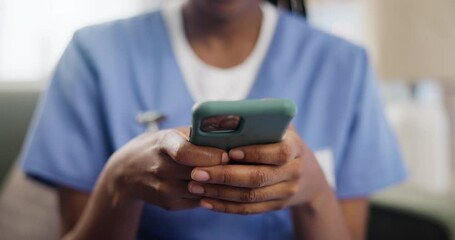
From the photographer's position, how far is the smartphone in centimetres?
26

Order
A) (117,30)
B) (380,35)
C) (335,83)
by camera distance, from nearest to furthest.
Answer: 1. (117,30)
2. (335,83)
3. (380,35)

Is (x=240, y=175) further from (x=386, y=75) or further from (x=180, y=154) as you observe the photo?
(x=386, y=75)

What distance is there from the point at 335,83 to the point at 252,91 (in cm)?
10

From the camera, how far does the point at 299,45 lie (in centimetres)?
56

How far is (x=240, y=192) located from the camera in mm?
341

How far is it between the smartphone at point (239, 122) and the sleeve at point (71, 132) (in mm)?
167

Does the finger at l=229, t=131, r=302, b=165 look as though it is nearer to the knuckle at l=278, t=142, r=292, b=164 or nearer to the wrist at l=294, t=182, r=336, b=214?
the knuckle at l=278, t=142, r=292, b=164

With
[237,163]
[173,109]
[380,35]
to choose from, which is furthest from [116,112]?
[380,35]

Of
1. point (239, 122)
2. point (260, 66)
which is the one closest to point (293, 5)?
point (260, 66)

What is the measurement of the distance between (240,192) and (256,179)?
2cm

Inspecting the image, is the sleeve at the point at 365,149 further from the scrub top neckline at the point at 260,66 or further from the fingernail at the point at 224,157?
the fingernail at the point at 224,157

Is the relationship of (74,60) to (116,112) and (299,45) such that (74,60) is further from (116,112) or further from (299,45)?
(299,45)

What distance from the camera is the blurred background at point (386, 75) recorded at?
447 millimetres

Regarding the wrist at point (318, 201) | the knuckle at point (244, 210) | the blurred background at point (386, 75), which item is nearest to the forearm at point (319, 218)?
the wrist at point (318, 201)
